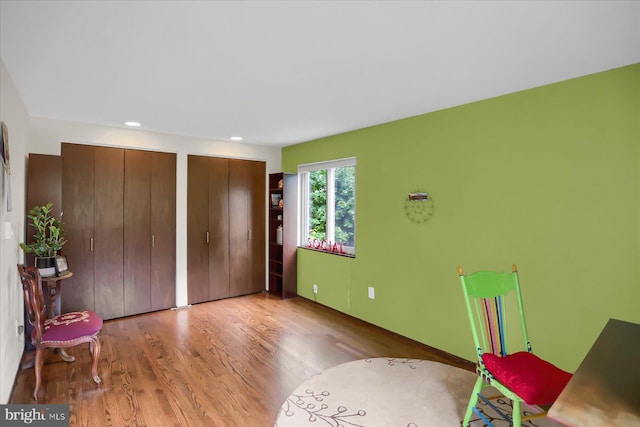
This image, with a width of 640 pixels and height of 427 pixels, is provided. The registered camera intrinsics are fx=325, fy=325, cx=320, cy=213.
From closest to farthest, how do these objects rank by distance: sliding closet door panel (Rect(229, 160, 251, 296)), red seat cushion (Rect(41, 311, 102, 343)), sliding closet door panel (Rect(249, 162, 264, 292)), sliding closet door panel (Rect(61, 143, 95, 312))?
red seat cushion (Rect(41, 311, 102, 343))
sliding closet door panel (Rect(61, 143, 95, 312))
sliding closet door panel (Rect(229, 160, 251, 296))
sliding closet door panel (Rect(249, 162, 264, 292))

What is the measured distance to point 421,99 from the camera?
282cm

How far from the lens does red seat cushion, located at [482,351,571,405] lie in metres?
1.62

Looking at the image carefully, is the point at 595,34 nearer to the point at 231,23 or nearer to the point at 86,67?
the point at 231,23

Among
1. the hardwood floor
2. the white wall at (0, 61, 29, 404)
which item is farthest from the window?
the white wall at (0, 61, 29, 404)

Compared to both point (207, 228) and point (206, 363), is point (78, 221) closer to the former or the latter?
point (207, 228)

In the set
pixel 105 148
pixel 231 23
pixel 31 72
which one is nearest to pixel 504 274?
pixel 231 23

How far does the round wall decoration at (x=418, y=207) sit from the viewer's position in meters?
3.22

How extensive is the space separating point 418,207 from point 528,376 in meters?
1.84

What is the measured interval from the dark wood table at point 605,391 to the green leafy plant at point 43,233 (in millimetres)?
3868

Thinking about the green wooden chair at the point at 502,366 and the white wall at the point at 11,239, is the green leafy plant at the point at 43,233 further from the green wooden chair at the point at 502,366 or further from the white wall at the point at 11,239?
the green wooden chair at the point at 502,366

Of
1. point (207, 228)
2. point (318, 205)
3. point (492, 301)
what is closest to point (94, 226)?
point (207, 228)

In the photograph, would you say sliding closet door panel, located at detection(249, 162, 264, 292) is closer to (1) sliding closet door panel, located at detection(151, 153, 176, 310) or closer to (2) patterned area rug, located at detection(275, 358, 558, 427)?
(1) sliding closet door panel, located at detection(151, 153, 176, 310)

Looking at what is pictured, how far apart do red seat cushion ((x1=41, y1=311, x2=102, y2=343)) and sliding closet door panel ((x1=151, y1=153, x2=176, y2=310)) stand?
4.91ft

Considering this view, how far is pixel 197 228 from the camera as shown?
461cm
